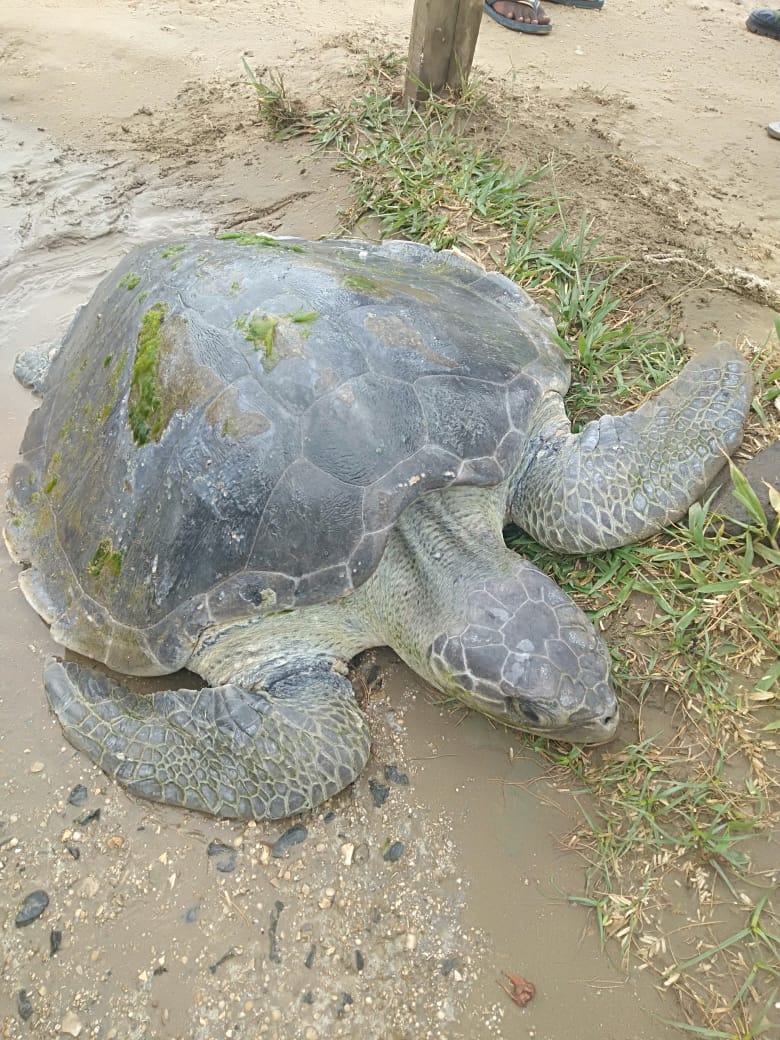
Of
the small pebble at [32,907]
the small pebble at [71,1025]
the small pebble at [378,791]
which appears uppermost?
the small pebble at [378,791]

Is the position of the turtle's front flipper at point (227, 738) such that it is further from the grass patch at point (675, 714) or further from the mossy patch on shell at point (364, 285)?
the mossy patch on shell at point (364, 285)

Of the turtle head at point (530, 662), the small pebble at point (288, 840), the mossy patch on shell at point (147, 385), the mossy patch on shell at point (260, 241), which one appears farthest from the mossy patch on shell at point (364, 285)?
the small pebble at point (288, 840)

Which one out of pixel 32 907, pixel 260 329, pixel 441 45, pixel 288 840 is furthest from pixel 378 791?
pixel 441 45

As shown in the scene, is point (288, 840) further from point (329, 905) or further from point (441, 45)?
point (441, 45)

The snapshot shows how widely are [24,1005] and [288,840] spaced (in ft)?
2.38

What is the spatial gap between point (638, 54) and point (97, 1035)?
731 centimetres

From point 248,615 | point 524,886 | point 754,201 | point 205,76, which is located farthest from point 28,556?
point 205,76

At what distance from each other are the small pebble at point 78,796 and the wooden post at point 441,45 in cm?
407

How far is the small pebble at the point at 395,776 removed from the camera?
2.07 meters

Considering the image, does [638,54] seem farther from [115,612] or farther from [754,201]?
[115,612]

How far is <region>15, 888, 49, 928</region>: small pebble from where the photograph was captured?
184 cm

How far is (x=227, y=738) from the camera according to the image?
2.08 meters

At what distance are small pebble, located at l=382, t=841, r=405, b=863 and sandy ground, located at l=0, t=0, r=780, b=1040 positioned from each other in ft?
0.07

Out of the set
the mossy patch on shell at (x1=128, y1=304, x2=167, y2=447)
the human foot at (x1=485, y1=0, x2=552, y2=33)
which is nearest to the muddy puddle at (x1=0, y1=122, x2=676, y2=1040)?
the mossy patch on shell at (x1=128, y1=304, x2=167, y2=447)
